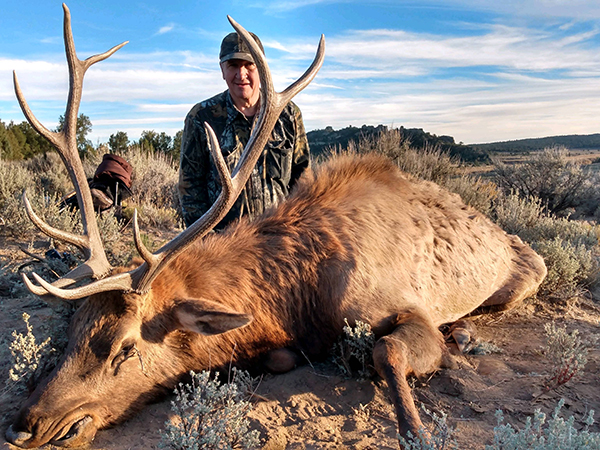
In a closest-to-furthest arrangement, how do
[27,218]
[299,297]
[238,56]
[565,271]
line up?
1. [299,297]
2. [238,56]
3. [565,271]
4. [27,218]

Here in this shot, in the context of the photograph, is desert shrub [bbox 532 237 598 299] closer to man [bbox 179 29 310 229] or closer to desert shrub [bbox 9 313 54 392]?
man [bbox 179 29 310 229]

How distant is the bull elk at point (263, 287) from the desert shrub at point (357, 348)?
0.41ft

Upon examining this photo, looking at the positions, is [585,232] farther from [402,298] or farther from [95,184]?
[95,184]

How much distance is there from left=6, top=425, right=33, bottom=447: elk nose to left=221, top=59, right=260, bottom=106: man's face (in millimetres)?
3742

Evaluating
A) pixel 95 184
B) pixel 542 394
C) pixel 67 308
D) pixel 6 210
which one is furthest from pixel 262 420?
pixel 95 184

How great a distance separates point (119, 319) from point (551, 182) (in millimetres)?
14015

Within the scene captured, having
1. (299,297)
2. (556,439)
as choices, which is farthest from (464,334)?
(556,439)

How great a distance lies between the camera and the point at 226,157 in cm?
514

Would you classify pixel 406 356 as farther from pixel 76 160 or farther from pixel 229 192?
pixel 76 160

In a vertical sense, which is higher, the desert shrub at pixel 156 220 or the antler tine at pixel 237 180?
the antler tine at pixel 237 180

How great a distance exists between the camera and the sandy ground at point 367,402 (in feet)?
8.51

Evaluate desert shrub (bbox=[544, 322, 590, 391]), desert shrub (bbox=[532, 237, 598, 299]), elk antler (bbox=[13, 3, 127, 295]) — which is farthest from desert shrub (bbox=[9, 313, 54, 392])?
desert shrub (bbox=[532, 237, 598, 299])

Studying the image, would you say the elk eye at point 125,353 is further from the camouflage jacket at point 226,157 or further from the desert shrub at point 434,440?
the camouflage jacket at point 226,157

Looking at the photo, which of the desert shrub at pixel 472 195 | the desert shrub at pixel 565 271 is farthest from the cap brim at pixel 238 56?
the desert shrub at pixel 472 195
